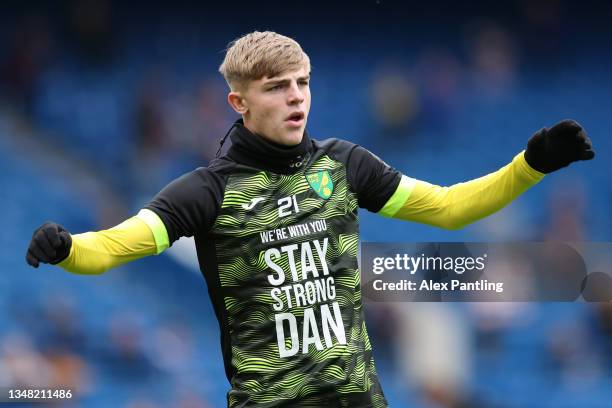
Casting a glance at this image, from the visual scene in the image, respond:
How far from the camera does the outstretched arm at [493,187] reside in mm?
3047

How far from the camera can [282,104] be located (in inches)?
123

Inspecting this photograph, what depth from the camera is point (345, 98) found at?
6.60 m

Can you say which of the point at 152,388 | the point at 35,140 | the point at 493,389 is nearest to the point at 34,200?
the point at 35,140

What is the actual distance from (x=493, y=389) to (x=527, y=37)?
2.10 metres

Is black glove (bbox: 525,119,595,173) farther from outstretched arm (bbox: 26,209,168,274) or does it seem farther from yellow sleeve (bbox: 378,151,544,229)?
outstretched arm (bbox: 26,209,168,274)

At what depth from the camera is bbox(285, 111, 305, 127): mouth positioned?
3.14 meters

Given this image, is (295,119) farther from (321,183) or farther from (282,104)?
(321,183)

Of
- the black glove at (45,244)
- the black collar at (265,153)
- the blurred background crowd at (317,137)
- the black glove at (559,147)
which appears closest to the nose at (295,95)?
the black collar at (265,153)

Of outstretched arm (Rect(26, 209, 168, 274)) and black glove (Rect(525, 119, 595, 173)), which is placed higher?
black glove (Rect(525, 119, 595, 173))

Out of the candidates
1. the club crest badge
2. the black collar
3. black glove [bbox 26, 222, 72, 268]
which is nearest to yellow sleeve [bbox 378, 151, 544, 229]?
the club crest badge

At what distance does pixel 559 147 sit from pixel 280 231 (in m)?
0.82

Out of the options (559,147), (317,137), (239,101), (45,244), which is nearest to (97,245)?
(45,244)

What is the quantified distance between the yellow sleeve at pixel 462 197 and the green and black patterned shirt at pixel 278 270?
210 millimetres

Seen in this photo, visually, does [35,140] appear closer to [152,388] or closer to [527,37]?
[152,388]
